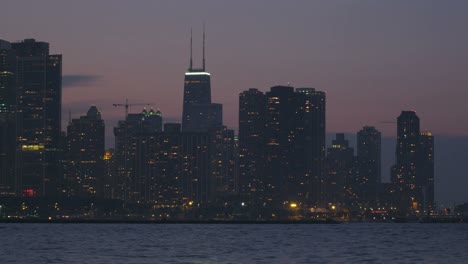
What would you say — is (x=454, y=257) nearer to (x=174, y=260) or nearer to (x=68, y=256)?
(x=174, y=260)

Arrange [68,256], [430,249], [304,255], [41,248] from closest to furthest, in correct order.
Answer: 1. [68,256]
2. [304,255]
3. [41,248]
4. [430,249]

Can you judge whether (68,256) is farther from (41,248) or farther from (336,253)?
(336,253)

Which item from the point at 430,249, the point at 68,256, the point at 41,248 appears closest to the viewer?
the point at 68,256

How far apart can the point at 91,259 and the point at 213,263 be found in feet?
47.4

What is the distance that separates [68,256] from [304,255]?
28.0 metres

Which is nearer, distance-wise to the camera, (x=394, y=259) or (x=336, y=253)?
(x=394, y=259)

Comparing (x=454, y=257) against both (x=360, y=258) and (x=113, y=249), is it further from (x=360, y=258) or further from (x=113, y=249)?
(x=113, y=249)

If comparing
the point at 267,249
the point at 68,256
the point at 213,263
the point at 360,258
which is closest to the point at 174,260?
the point at 213,263

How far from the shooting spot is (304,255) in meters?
135

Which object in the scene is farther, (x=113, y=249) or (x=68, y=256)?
(x=113, y=249)

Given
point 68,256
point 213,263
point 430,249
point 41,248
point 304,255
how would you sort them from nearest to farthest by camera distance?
point 213,263 < point 68,256 < point 304,255 < point 41,248 < point 430,249

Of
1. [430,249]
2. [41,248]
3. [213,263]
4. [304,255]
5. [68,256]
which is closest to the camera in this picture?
[213,263]

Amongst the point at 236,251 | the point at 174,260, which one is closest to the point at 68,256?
the point at 174,260

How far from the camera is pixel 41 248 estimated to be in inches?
5689
